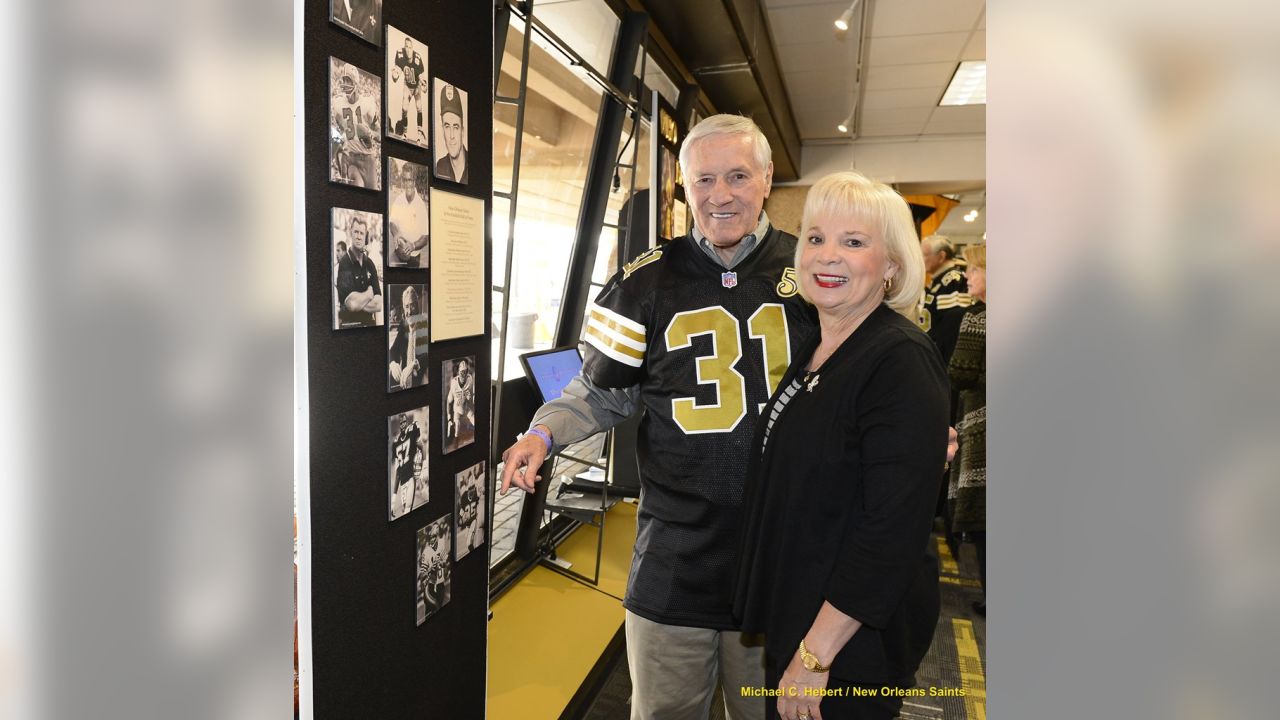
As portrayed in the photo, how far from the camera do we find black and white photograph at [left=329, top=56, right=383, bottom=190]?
142 centimetres

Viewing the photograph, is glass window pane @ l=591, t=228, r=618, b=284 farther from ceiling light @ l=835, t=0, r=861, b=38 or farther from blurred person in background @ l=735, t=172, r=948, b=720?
blurred person in background @ l=735, t=172, r=948, b=720

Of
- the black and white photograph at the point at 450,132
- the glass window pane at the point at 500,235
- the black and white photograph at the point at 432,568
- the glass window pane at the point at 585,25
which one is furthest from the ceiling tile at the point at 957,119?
the black and white photograph at the point at 432,568

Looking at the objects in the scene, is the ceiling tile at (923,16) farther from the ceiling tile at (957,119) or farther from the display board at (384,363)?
the display board at (384,363)

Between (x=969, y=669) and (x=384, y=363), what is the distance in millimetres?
2995

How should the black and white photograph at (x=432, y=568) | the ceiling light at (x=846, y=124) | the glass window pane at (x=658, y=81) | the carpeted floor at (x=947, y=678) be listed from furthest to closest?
1. the ceiling light at (x=846, y=124)
2. the glass window pane at (x=658, y=81)
3. the carpeted floor at (x=947, y=678)
4. the black and white photograph at (x=432, y=568)

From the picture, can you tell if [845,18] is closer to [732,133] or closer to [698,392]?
[732,133]

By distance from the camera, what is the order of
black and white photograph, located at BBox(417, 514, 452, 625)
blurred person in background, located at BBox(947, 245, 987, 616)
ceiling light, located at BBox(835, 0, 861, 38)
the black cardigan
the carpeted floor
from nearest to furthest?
1. the black cardigan
2. black and white photograph, located at BBox(417, 514, 452, 625)
3. the carpeted floor
4. blurred person in background, located at BBox(947, 245, 987, 616)
5. ceiling light, located at BBox(835, 0, 861, 38)

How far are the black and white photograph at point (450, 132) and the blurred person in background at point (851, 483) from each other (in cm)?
89

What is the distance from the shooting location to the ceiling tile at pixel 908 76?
6.57 m

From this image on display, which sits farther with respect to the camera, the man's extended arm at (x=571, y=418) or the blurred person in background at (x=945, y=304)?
the blurred person in background at (x=945, y=304)

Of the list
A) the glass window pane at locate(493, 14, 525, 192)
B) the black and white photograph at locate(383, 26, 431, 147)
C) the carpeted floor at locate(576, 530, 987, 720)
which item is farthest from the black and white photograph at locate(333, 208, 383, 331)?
the carpeted floor at locate(576, 530, 987, 720)

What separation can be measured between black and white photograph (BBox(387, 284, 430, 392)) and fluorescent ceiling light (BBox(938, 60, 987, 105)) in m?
6.03
